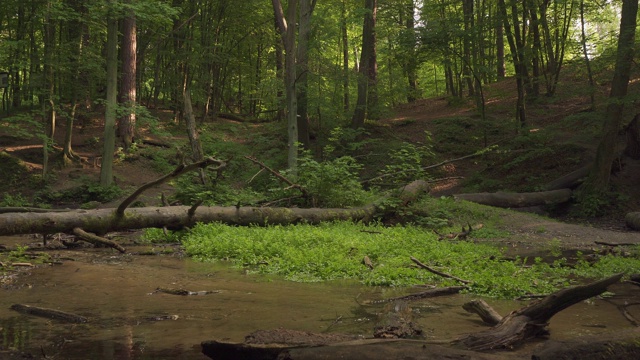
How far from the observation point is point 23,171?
20938 mm

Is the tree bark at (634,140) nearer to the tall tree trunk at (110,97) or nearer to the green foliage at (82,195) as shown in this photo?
the tall tree trunk at (110,97)

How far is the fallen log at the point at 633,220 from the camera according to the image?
47.6 feet

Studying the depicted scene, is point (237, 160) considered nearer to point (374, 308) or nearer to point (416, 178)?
point (416, 178)

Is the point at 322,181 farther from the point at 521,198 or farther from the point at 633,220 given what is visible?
the point at 633,220

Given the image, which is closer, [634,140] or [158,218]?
[158,218]

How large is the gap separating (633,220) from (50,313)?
15444 millimetres

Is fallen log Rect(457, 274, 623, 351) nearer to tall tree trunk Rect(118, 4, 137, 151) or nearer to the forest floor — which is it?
the forest floor

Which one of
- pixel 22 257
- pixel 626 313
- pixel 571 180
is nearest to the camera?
pixel 626 313

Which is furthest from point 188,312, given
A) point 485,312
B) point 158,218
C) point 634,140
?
point 634,140

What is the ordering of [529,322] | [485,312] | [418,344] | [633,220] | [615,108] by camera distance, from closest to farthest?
1. [418,344]
2. [529,322]
3. [485,312]
4. [633,220]
5. [615,108]

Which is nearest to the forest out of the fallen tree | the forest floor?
the fallen tree

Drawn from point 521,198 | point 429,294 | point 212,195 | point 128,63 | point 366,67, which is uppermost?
point 128,63

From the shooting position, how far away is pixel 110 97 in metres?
18.7

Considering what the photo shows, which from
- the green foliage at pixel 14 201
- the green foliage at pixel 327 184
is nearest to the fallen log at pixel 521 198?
the green foliage at pixel 327 184
